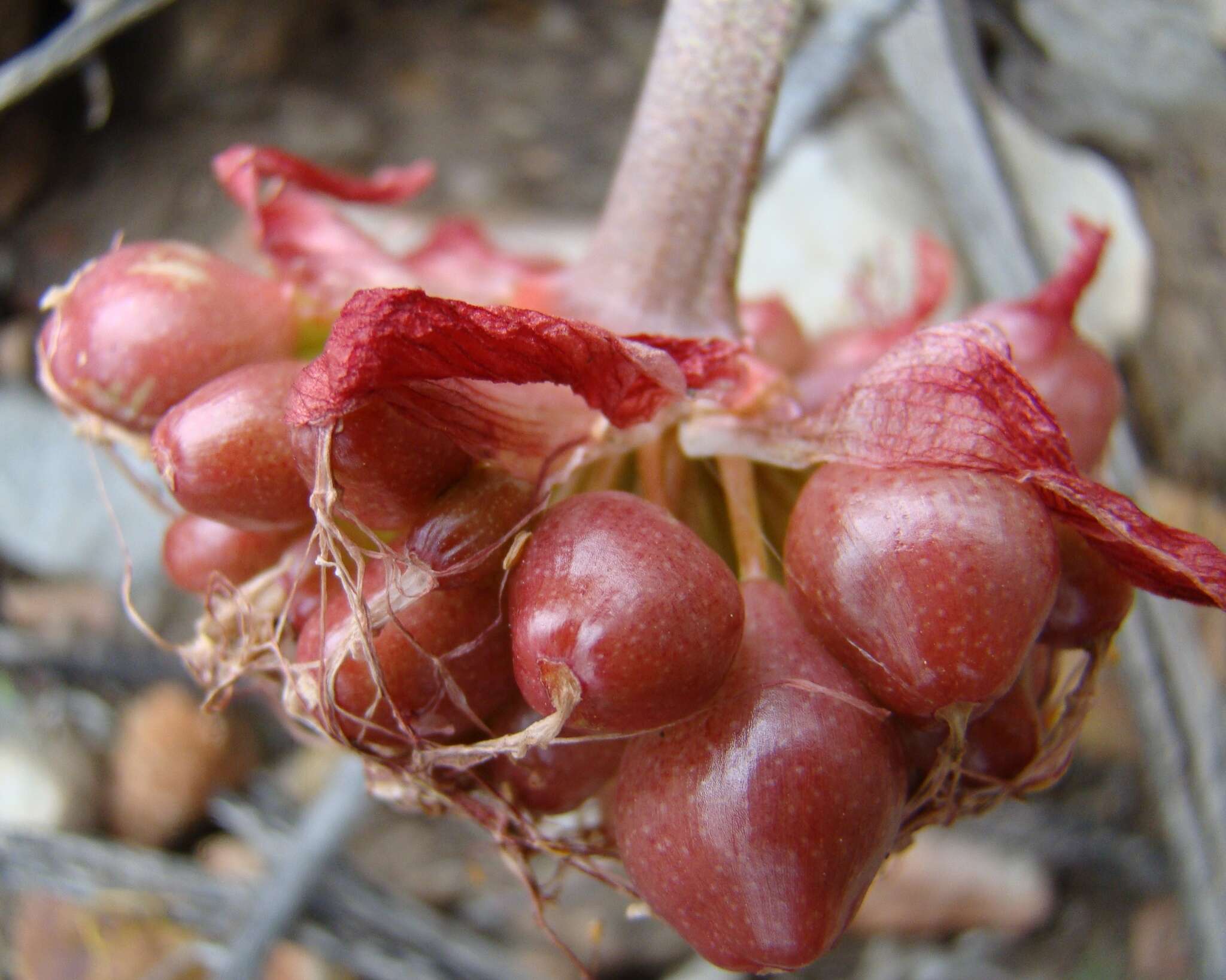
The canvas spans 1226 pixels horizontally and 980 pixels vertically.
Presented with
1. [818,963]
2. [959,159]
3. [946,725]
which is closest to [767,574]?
[946,725]

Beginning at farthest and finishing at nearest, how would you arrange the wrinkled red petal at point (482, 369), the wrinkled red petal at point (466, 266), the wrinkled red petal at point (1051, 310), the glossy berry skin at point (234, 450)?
the wrinkled red petal at point (466, 266) < the wrinkled red petal at point (1051, 310) < the glossy berry skin at point (234, 450) < the wrinkled red petal at point (482, 369)

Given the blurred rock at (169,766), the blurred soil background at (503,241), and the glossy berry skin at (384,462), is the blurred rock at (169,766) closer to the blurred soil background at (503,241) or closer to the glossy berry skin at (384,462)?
the blurred soil background at (503,241)

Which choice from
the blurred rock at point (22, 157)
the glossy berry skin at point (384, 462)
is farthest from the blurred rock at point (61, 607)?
the glossy berry skin at point (384, 462)

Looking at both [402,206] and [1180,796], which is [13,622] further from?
[1180,796]

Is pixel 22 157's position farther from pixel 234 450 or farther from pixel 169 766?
pixel 234 450

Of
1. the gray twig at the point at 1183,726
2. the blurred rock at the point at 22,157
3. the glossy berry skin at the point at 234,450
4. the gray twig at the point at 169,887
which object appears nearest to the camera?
the glossy berry skin at the point at 234,450

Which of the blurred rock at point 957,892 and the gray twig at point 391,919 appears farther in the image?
the blurred rock at point 957,892

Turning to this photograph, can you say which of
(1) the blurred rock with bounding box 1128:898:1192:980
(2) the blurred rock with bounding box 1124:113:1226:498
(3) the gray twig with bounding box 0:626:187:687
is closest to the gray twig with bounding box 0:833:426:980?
(3) the gray twig with bounding box 0:626:187:687
